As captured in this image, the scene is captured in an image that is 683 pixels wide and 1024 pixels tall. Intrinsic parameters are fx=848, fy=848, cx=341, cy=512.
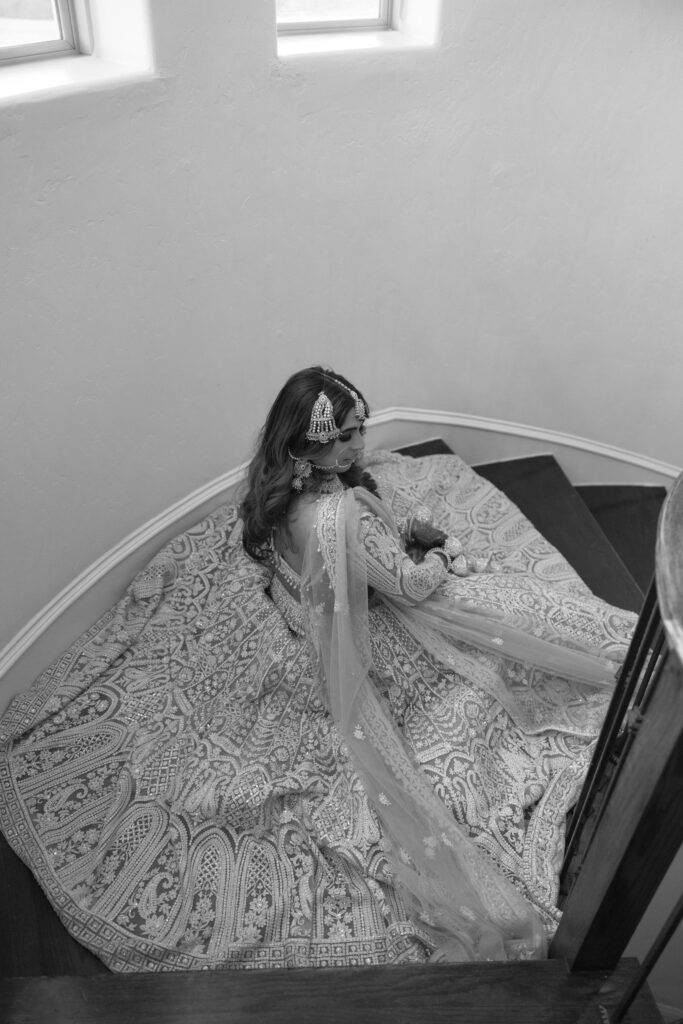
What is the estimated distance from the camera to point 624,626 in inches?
105

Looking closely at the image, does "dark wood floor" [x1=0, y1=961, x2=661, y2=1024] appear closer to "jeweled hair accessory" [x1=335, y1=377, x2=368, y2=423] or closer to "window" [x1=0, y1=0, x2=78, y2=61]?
"jeweled hair accessory" [x1=335, y1=377, x2=368, y2=423]

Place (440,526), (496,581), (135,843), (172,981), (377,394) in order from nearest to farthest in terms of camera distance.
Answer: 1. (172,981)
2. (135,843)
3. (496,581)
4. (440,526)
5. (377,394)

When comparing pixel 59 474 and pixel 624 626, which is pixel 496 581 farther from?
pixel 59 474

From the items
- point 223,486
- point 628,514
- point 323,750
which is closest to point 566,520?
point 628,514

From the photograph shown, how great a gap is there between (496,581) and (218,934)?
1300 mm

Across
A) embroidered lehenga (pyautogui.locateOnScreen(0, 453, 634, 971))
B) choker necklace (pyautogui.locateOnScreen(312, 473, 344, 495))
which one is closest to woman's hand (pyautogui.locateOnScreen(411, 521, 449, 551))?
embroidered lehenga (pyautogui.locateOnScreen(0, 453, 634, 971))

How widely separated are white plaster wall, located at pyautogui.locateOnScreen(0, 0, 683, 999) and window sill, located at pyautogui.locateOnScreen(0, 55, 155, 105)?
36mm

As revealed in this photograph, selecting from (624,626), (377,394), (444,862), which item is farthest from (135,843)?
(377,394)

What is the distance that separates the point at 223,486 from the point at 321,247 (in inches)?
39.6

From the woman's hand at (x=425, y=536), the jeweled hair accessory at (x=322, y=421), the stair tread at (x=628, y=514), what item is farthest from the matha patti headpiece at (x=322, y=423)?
the stair tread at (x=628, y=514)

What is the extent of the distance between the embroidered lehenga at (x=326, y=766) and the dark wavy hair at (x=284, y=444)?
0.15 m

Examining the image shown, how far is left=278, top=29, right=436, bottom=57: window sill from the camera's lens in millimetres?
2928

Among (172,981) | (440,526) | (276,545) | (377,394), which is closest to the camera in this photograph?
(172,981)

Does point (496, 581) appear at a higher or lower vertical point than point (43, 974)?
higher
